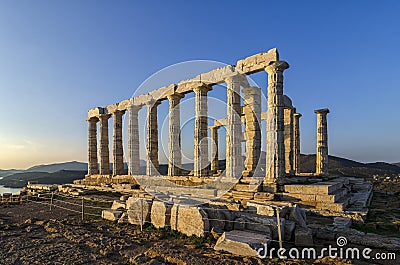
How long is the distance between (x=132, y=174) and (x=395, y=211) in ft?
66.8

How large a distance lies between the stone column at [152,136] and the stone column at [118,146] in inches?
184

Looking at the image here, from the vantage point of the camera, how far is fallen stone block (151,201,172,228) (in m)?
8.88

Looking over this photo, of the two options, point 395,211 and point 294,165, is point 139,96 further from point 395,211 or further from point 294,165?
point 395,211

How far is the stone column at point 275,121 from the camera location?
15.8m

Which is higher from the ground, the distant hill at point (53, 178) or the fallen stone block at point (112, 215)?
the fallen stone block at point (112, 215)

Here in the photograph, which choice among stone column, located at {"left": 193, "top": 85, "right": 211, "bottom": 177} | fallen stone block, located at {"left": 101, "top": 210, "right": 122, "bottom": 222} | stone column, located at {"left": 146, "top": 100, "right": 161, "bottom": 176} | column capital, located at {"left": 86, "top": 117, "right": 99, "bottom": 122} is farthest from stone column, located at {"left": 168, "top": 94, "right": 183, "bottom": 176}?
column capital, located at {"left": 86, "top": 117, "right": 99, "bottom": 122}

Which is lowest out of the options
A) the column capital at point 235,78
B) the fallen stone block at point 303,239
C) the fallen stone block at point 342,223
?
the fallen stone block at point 342,223

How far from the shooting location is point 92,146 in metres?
31.0

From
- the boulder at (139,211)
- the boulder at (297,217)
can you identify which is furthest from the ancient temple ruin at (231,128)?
the boulder at (139,211)

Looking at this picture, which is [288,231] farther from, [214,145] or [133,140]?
[214,145]

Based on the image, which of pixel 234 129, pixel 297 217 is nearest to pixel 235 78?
pixel 234 129

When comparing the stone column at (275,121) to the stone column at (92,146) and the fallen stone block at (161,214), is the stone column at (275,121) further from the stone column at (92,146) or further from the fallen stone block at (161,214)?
the stone column at (92,146)

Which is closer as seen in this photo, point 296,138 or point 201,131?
point 201,131

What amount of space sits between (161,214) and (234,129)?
33.7 ft
